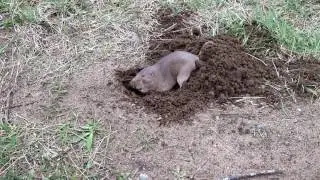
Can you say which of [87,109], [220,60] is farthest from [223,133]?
[87,109]

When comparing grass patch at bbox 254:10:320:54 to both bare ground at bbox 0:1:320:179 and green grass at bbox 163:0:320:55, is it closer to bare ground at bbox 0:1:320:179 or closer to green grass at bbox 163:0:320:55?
green grass at bbox 163:0:320:55

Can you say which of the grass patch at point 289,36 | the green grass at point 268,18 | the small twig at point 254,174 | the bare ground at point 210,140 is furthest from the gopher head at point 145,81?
the grass patch at point 289,36

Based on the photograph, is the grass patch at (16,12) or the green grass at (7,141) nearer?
the green grass at (7,141)

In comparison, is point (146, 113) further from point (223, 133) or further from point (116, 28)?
point (116, 28)

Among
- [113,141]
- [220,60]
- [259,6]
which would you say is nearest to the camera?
[113,141]

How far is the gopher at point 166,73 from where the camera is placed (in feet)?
12.2

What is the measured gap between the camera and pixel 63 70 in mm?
3877

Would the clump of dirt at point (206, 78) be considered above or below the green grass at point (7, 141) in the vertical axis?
above

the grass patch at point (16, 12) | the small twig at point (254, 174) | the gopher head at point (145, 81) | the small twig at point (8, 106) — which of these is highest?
the grass patch at point (16, 12)

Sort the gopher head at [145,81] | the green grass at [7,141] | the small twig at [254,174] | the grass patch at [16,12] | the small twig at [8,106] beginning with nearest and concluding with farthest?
1. the small twig at [254,174]
2. the green grass at [7,141]
3. the small twig at [8,106]
4. the gopher head at [145,81]
5. the grass patch at [16,12]

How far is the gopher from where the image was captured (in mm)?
3713

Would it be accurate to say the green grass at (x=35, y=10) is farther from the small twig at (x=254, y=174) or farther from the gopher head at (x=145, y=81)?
the small twig at (x=254, y=174)

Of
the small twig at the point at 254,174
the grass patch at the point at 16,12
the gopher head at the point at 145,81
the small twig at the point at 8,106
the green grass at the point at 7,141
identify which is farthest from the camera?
the grass patch at the point at 16,12

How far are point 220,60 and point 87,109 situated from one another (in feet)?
3.41
